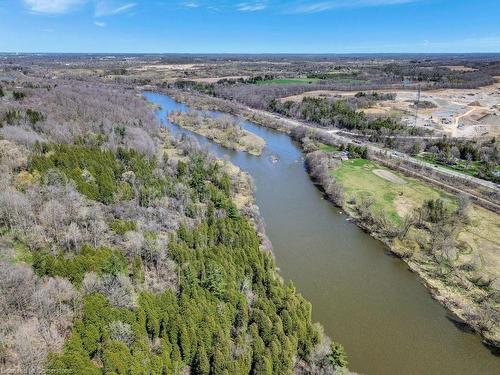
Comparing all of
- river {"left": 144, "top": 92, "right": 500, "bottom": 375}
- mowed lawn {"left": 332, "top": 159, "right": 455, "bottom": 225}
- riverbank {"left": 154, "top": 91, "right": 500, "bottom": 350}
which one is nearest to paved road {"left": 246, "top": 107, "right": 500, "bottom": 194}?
mowed lawn {"left": 332, "top": 159, "right": 455, "bottom": 225}

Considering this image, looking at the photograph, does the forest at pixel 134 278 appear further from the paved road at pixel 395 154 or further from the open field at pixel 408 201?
the paved road at pixel 395 154

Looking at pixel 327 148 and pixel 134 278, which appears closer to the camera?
pixel 134 278

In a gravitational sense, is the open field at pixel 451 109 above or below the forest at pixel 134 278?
above

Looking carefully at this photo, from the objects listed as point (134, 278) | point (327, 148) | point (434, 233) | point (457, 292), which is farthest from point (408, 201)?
point (134, 278)

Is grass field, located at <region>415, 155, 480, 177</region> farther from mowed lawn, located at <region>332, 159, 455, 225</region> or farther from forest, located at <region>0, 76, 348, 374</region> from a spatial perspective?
forest, located at <region>0, 76, 348, 374</region>

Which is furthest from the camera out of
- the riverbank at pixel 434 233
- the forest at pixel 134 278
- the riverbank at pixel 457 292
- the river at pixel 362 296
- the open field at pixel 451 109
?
the open field at pixel 451 109

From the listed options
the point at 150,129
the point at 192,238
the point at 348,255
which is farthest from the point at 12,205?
the point at 150,129

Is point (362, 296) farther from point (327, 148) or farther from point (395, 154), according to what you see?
point (327, 148)

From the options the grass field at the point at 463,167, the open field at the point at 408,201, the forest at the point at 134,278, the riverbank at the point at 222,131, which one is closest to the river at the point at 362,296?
the forest at the point at 134,278
